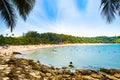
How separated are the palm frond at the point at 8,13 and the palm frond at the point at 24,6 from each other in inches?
15.5

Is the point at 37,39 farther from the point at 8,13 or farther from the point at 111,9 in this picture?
the point at 111,9

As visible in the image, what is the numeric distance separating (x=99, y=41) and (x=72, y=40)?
158ft

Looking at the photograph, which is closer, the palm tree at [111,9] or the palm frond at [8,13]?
the palm tree at [111,9]

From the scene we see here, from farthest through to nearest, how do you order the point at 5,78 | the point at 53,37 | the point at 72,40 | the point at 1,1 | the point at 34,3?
the point at 72,40 < the point at 53,37 < the point at 1,1 < the point at 34,3 < the point at 5,78

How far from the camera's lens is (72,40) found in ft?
404

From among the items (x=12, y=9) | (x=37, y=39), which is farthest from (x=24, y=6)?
(x=37, y=39)

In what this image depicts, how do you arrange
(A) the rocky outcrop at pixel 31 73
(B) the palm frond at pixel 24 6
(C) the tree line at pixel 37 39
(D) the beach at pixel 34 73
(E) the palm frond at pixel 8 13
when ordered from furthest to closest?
(C) the tree line at pixel 37 39
(E) the palm frond at pixel 8 13
(B) the palm frond at pixel 24 6
(D) the beach at pixel 34 73
(A) the rocky outcrop at pixel 31 73

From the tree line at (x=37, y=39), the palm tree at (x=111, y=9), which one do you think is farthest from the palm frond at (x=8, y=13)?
the tree line at (x=37, y=39)

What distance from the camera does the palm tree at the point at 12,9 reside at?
878 centimetres

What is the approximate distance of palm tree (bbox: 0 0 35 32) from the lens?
8781mm

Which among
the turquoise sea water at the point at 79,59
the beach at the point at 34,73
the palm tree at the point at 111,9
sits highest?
the palm tree at the point at 111,9

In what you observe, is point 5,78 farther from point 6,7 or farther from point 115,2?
point 115,2

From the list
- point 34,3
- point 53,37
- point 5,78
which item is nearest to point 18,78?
point 5,78

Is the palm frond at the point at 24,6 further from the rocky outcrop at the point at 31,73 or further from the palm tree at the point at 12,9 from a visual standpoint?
the rocky outcrop at the point at 31,73
